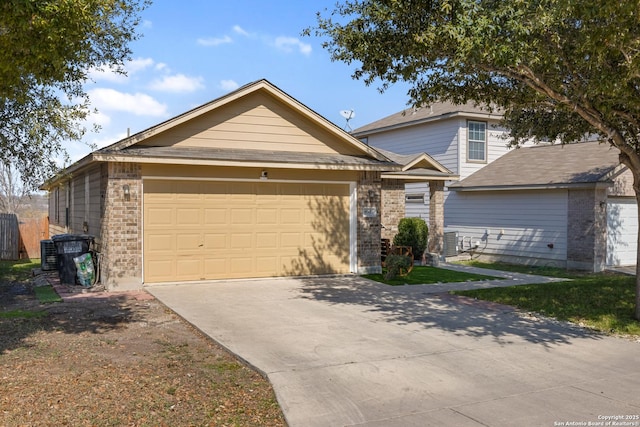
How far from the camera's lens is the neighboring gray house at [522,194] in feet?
58.7

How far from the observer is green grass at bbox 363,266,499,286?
562 inches

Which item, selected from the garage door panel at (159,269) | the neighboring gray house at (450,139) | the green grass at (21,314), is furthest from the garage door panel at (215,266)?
the neighboring gray house at (450,139)

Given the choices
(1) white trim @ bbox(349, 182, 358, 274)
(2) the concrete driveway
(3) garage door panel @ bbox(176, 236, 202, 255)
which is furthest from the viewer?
(1) white trim @ bbox(349, 182, 358, 274)

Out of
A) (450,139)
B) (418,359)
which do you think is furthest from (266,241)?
(450,139)

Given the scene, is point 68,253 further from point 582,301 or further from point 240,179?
point 582,301

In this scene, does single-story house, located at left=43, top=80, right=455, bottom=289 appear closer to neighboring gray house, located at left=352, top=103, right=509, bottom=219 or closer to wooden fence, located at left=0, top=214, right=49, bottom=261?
neighboring gray house, located at left=352, top=103, right=509, bottom=219

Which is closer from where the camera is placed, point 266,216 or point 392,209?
point 266,216

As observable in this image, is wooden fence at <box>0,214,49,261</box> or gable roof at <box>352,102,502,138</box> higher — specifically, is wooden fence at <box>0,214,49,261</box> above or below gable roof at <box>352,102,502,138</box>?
below

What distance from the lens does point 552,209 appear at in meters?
18.9

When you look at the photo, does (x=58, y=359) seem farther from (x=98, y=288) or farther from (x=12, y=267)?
(x=12, y=267)

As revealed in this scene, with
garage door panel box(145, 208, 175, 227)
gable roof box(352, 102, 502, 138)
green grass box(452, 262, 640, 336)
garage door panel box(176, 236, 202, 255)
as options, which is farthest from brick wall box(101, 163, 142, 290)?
gable roof box(352, 102, 502, 138)

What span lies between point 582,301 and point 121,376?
29.7 feet

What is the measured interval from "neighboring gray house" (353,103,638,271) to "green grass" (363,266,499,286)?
4.35 metres

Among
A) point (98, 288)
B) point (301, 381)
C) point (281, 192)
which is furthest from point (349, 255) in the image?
point (301, 381)
